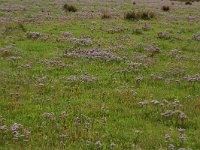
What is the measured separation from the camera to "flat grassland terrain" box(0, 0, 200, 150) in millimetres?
10117

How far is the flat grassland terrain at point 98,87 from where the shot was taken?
1012 centimetres

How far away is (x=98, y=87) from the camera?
47.3 ft

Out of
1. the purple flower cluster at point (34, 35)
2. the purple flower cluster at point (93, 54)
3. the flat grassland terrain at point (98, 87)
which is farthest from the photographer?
the purple flower cluster at point (34, 35)

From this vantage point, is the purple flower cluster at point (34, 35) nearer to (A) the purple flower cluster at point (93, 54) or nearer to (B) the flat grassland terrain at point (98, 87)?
(B) the flat grassland terrain at point (98, 87)

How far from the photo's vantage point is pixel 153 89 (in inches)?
555

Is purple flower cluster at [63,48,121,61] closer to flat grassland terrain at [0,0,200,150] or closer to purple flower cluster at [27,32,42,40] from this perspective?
flat grassland terrain at [0,0,200,150]

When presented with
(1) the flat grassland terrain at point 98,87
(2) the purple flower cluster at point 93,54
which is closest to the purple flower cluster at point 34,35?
(1) the flat grassland terrain at point 98,87

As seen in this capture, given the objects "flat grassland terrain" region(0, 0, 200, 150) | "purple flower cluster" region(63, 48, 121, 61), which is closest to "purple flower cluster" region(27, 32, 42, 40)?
"flat grassland terrain" region(0, 0, 200, 150)

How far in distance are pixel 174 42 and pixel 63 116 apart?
13.1 m

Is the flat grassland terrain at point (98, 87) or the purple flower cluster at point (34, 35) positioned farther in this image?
the purple flower cluster at point (34, 35)

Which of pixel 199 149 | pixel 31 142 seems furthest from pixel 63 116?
pixel 199 149

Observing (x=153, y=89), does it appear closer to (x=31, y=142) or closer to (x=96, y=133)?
(x=96, y=133)

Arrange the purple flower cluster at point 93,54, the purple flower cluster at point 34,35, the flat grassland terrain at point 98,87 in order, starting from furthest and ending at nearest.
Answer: the purple flower cluster at point 34,35 → the purple flower cluster at point 93,54 → the flat grassland terrain at point 98,87

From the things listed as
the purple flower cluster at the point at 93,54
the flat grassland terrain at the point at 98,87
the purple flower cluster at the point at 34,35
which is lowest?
the flat grassland terrain at the point at 98,87
